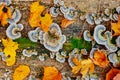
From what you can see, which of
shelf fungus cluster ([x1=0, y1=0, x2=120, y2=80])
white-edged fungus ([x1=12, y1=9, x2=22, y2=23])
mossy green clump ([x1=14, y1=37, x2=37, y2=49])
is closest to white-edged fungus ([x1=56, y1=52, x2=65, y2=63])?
shelf fungus cluster ([x1=0, y1=0, x2=120, y2=80])

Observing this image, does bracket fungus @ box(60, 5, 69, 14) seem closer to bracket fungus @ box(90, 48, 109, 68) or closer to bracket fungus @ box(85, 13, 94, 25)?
bracket fungus @ box(85, 13, 94, 25)

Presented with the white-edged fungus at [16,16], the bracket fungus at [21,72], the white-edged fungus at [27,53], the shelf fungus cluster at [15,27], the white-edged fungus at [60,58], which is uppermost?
the white-edged fungus at [16,16]

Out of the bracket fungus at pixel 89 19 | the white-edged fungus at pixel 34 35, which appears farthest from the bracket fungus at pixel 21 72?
the bracket fungus at pixel 89 19

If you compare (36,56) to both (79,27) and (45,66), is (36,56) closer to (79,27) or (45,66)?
(45,66)

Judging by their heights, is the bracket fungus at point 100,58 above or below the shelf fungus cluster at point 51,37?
below

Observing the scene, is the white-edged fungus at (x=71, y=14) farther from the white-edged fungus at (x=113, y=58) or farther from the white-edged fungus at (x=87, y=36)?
the white-edged fungus at (x=113, y=58)
